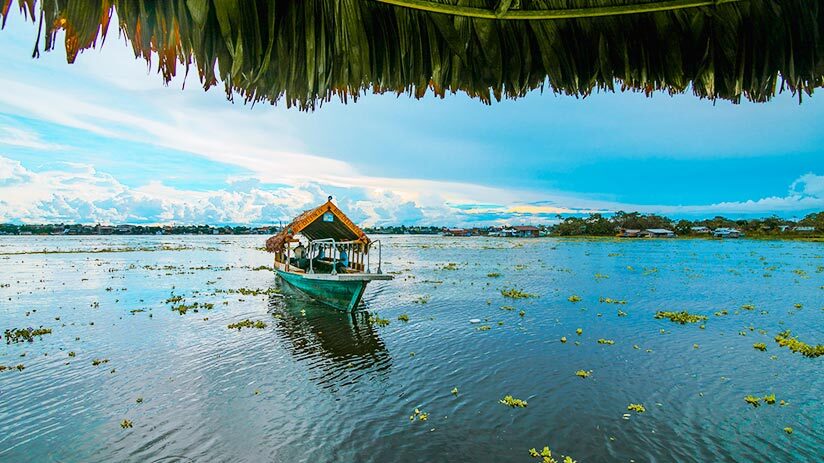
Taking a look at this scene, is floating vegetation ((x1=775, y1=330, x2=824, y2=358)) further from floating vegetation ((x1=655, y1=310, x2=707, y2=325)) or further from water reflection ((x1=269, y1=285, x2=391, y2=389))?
water reflection ((x1=269, y1=285, x2=391, y2=389))

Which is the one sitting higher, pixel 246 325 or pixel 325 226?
pixel 325 226

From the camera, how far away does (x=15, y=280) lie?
3588cm

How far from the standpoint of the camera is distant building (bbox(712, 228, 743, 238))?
134100 millimetres

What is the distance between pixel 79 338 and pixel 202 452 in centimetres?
1303

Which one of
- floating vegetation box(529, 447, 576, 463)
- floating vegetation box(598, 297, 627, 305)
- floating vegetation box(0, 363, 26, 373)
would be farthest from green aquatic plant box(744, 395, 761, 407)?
floating vegetation box(0, 363, 26, 373)

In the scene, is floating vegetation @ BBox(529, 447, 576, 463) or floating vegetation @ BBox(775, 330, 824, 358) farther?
floating vegetation @ BBox(775, 330, 824, 358)

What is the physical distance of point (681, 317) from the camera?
20906 millimetres

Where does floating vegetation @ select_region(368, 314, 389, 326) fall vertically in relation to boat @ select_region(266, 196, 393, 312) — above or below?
below

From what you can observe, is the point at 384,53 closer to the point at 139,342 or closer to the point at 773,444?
the point at 773,444

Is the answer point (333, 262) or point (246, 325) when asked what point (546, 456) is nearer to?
point (246, 325)

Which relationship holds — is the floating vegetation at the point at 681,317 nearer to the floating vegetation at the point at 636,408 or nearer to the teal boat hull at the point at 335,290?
the floating vegetation at the point at 636,408

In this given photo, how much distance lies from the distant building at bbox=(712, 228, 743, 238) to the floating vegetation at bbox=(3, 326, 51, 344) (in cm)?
16206

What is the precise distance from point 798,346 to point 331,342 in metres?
17.8

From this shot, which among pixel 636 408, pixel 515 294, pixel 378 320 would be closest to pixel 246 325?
pixel 378 320
